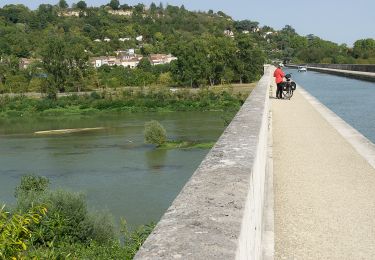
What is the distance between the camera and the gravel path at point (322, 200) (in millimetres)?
4328

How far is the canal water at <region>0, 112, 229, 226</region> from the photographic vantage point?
66.6 ft

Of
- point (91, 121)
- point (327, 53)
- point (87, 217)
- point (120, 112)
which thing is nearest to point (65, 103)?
point (120, 112)

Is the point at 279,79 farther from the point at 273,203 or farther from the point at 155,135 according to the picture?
the point at 273,203

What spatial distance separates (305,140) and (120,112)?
50431 mm

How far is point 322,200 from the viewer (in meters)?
5.73

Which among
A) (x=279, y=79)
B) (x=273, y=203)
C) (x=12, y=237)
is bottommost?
(x=273, y=203)

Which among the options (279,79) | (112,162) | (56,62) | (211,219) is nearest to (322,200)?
(211,219)

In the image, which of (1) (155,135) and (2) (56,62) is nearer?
(1) (155,135)

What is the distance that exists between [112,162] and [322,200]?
23346 mm

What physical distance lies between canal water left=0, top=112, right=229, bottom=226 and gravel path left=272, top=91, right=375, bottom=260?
30.3 feet

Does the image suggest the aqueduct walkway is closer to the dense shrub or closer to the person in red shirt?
the dense shrub

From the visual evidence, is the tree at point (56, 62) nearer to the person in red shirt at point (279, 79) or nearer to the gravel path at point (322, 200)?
the person in red shirt at point (279, 79)

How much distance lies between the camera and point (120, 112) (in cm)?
5966

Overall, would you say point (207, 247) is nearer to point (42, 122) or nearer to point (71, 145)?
point (71, 145)
